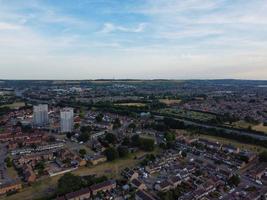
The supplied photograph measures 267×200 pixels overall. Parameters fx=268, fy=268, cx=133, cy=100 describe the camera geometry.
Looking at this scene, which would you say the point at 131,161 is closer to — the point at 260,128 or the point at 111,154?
the point at 111,154

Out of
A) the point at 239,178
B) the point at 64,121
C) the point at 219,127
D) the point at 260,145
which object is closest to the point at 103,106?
the point at 64,121

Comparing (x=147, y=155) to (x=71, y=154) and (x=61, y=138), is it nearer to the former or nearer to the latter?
(x=71, y=154)

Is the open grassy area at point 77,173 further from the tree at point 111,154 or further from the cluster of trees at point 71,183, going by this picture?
the cluster of trees at point 71,183

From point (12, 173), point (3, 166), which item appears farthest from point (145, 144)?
point (3, 166)

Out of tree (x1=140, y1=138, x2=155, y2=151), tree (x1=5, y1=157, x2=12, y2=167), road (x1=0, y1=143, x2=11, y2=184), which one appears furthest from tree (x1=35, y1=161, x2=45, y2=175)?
tree (x1=140, y1=138, x2=155, y2=151)

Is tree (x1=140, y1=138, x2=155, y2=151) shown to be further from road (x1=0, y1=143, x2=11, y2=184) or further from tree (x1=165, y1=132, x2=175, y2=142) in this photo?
road (x1=0, y1=143, x2=11, y2=184)

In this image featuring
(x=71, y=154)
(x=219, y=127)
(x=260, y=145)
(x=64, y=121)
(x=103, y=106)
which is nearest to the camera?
(x=71, y=154)
